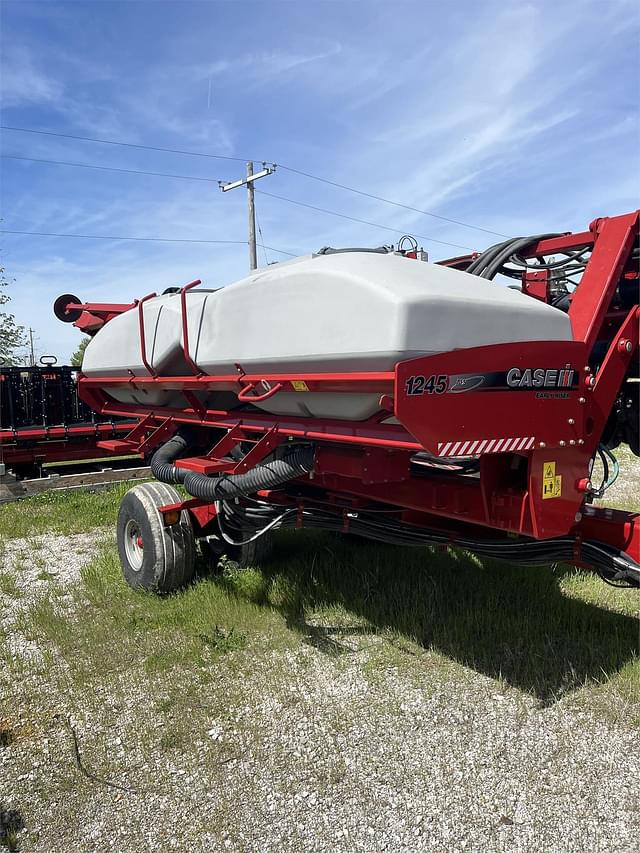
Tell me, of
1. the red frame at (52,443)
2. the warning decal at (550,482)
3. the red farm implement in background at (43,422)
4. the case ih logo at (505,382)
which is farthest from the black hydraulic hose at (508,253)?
the red farm implement in background at (43,422)

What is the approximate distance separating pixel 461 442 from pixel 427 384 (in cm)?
29

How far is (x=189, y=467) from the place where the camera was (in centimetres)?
411

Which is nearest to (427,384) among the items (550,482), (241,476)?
(550,482)

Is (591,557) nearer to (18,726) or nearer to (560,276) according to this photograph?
(560,276)

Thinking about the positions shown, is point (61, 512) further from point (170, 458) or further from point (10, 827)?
point (10, 827)

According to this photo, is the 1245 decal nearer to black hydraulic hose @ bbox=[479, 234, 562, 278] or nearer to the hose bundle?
the hose bundle

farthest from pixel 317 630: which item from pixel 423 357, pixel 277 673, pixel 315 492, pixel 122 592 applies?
pixel 423 357

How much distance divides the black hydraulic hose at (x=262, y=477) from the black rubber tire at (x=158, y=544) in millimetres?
745

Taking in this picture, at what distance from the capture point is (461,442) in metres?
2.69

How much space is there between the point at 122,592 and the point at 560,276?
3550 millimetres

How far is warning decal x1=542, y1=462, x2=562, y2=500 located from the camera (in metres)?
2.98

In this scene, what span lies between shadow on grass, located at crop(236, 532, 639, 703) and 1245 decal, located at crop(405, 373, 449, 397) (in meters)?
1.67

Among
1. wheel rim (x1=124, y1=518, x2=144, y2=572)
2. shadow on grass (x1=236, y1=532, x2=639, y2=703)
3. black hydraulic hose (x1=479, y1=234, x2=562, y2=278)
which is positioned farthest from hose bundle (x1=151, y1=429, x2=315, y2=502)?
black hydraulic hose (x1=479, y1=234, x2=562, y2=278)

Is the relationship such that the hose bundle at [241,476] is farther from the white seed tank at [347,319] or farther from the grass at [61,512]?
the grass at [61,512]
